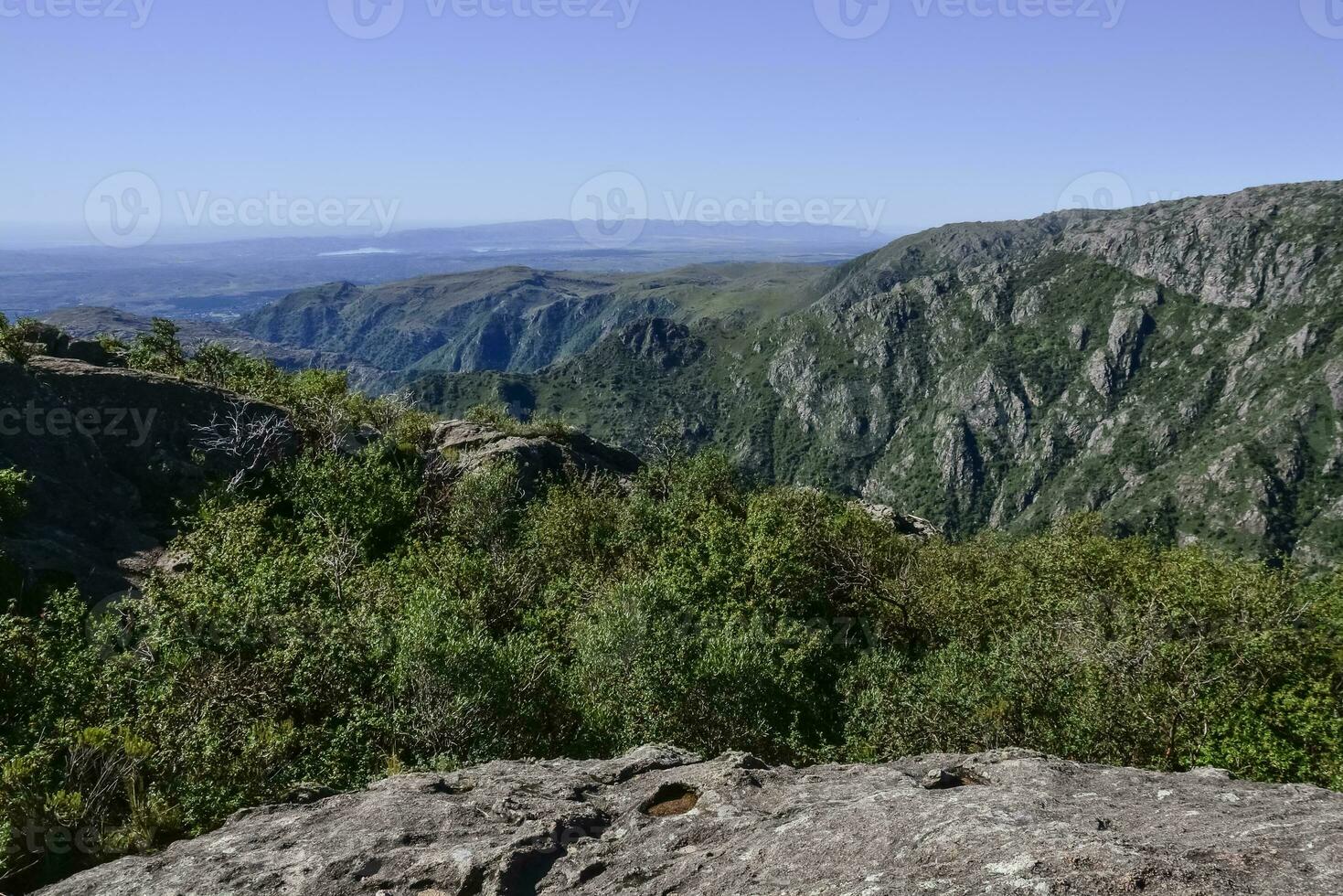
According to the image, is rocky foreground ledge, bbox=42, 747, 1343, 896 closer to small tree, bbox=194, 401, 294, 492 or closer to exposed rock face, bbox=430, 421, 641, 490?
small tree, bbox=194, 401, 294, 492

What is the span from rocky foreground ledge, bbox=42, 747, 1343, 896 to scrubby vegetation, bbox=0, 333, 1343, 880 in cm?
444

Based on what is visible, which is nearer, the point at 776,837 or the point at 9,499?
the point at 776,837

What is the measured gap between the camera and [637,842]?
39.9ft

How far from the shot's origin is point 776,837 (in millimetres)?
11383

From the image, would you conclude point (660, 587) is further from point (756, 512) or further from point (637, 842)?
point (637, 842)

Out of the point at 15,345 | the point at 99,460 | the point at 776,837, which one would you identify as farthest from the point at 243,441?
the point at 776,837

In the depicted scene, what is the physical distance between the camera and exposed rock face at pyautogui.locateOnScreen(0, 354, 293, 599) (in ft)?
115
